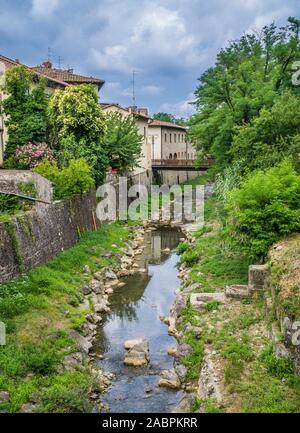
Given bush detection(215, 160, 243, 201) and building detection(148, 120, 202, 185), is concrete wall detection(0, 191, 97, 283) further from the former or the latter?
building detection(148, 120, 202, 185)

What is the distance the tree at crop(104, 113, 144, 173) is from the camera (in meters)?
30.1

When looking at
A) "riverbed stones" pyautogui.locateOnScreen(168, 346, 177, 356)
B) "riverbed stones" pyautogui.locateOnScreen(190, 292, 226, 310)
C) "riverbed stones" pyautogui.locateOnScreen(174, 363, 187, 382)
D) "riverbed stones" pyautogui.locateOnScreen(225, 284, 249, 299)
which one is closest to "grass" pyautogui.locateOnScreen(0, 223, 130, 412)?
"riverbed stones" pyautogui.locateOnScreen(174, 363, 187, 382)

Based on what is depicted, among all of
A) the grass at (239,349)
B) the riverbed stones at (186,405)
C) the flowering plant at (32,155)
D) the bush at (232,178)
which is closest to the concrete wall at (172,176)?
the bush at (232,178)

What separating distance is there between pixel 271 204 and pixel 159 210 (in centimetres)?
2307

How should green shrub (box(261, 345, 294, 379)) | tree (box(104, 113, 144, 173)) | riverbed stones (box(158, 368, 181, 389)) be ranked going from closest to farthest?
green shrub (box(261, 345, 294, 379)) → riverbed stones (box(158, 368, 181, 389)) → tree (box(104, 113, 144, 173))

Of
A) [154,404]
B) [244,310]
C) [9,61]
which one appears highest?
[9,61]

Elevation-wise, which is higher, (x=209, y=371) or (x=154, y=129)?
(x=154, y=129)

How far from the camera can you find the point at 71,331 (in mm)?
13172

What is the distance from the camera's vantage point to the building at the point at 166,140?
5522 cm

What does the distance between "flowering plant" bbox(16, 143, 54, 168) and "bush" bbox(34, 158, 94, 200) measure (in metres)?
3.45

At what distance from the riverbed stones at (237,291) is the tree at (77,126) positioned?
1333cm

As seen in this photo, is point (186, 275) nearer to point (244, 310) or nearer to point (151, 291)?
point (151, 291)

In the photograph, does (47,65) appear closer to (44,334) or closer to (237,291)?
(237,291)
